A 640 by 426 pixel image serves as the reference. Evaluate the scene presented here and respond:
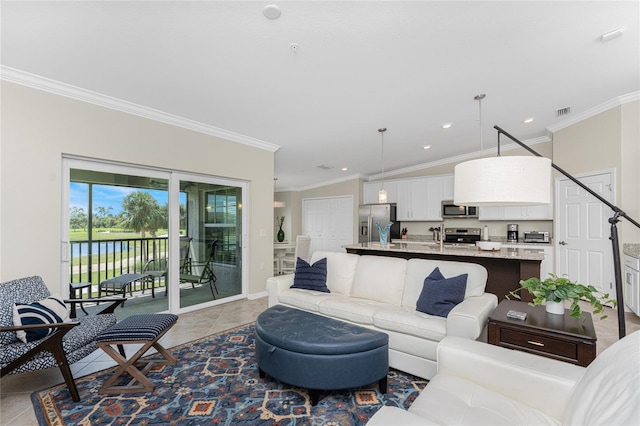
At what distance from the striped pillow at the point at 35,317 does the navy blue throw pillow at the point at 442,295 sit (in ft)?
9.61

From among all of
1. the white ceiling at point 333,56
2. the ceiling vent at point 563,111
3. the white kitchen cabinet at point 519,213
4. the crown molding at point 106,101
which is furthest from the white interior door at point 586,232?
the crown molding at point 106,101

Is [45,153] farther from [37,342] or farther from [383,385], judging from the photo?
[383,385]

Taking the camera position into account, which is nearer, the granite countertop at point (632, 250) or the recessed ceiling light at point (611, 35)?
the recessed ceiling light at point (611, 35)

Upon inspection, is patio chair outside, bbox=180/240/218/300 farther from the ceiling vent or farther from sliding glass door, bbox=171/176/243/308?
the ceiling vent

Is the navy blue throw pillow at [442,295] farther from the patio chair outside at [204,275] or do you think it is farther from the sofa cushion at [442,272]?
the patio chair outside at [204,275]

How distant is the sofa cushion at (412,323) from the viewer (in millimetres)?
2207

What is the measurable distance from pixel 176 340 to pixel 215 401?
→ 1.29m

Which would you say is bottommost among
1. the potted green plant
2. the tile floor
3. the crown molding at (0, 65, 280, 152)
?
the tile floor

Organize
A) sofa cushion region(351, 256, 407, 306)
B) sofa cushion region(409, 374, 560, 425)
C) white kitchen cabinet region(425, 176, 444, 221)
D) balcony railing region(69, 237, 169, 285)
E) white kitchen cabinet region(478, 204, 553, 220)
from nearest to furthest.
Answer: sofa cushion region(409, 374, 560, 425) → sofa cushion region(351, 256, 407, 306) → balcony railing region(69, 237, 169, 285) → white kitchen cabinet region(478, 204, 553, 220) → white kitchen cabinet region(425, 176, 444, 221)

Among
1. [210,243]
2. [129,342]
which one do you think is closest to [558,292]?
[129,342]

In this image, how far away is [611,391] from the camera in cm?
89

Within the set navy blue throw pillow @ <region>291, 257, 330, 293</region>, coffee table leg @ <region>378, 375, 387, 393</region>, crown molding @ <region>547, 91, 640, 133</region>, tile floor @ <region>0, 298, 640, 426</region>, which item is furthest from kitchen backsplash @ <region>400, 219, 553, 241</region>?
coffee table leg @ <region>378, 375, 387, 393</region>

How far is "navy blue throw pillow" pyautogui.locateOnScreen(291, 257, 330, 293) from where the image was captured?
3.34 m

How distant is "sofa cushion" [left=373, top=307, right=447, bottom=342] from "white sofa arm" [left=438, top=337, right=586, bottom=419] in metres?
0.65
